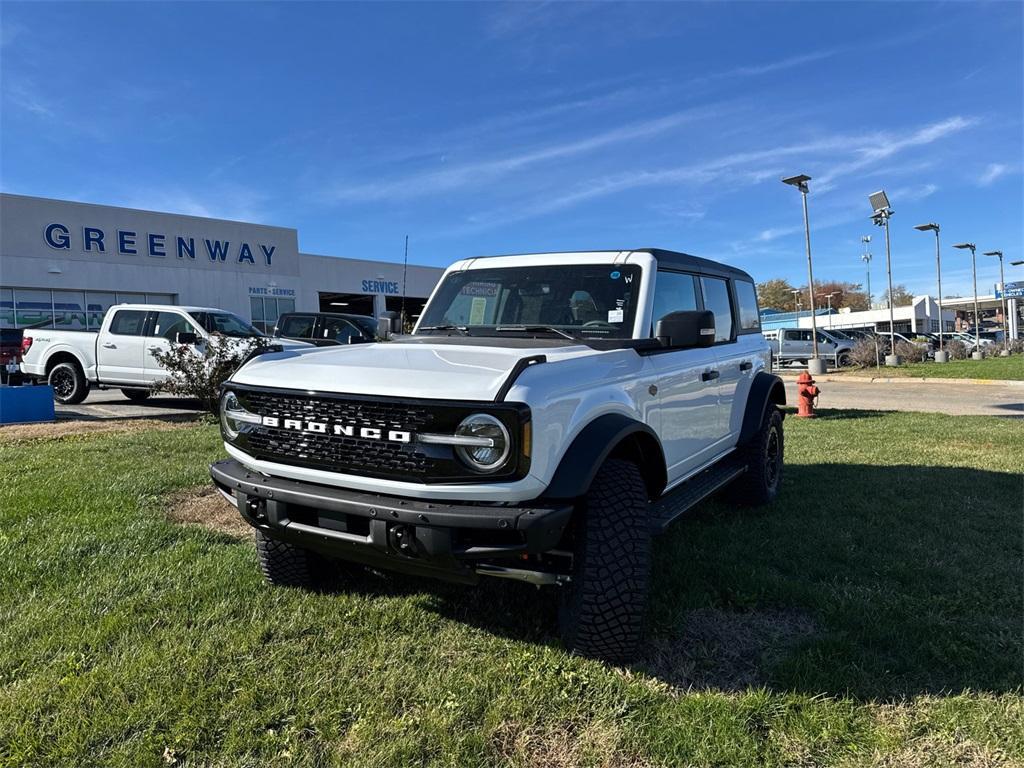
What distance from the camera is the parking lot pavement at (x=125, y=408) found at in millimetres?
10250

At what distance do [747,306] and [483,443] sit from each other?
377 cm

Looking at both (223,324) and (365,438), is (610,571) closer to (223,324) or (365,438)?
(365,438)

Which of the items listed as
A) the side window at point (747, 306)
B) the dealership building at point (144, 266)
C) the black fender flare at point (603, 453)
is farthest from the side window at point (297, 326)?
the black fender flare at point (603, 453)

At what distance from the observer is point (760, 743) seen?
2.26 meters

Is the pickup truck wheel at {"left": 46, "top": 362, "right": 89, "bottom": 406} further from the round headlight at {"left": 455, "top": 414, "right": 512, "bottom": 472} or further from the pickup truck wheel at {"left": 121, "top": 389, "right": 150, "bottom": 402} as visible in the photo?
the round headlight at {"left": 455, "top": 414, "right": 512, "bottom": 472}

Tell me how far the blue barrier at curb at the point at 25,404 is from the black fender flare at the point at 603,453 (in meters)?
9.83

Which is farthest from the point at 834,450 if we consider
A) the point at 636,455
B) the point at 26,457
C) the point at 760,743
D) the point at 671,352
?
the point at 26,457

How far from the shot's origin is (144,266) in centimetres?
2378

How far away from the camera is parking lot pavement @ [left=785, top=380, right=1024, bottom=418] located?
38.6 feet

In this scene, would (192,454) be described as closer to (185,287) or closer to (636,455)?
(636,455)

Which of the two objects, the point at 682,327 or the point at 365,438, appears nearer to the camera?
the point at 365,438

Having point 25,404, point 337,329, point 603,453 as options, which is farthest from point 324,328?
point 603,453

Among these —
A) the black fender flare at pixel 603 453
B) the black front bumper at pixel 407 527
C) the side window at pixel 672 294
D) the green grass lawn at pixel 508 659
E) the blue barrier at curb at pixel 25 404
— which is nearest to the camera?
the green grass lawn at pixel 508 659

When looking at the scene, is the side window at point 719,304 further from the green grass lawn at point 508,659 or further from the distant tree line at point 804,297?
the distant tree line at point 804,297
